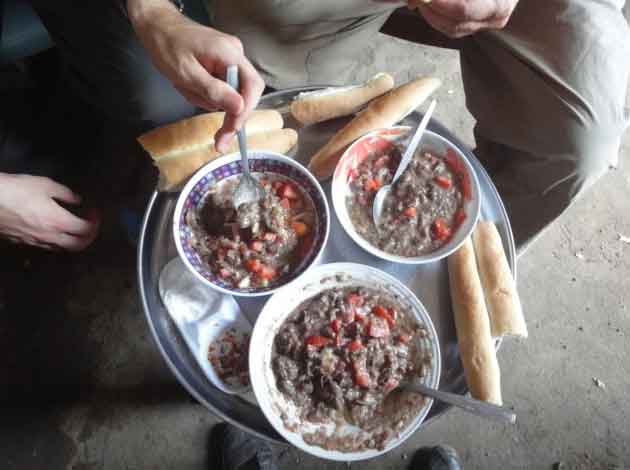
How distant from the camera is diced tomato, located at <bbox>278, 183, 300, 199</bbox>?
126 cm

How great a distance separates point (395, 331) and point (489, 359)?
234mm

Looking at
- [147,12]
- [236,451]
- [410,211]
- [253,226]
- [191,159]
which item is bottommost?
[236,451]

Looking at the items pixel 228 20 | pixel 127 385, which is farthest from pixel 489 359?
pixel 127 385

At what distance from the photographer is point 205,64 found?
45.0 inches

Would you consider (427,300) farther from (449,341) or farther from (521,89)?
(521,89)

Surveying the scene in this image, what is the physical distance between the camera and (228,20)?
1463 millimetres

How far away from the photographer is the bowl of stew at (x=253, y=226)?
118 centimetres

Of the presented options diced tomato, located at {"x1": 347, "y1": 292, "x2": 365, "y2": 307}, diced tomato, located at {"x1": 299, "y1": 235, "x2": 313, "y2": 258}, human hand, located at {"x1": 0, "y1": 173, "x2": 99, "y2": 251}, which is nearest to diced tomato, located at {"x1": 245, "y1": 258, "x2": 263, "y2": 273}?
diced tomato, located at {"x1": 299, "y1": 235, "x2": 313, "y2": 258}

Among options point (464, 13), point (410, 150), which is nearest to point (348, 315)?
point (410, 150)

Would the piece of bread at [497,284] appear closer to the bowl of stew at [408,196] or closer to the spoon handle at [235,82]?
the bowl of stew at [408,196]

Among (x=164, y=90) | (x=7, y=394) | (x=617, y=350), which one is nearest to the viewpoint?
(x=164, y=90)

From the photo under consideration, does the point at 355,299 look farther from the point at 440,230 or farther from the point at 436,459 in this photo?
the point at 436,459

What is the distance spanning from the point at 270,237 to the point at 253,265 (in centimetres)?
8

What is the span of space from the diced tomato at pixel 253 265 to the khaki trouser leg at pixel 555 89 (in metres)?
0.94
